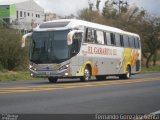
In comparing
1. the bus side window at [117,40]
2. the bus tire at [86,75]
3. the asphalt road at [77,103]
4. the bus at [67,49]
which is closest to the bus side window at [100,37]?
the bus at [67,49]

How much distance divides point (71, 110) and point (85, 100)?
2.72m

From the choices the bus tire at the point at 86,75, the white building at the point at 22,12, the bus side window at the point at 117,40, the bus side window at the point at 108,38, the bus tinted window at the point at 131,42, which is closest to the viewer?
the bus tire at the point at 86,75

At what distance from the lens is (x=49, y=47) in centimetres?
2614

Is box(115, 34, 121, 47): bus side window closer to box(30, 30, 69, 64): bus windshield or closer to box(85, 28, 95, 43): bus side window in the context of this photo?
box(85, 28, 95, 43): bus side window

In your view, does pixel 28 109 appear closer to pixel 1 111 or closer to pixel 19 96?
pixel 1 111

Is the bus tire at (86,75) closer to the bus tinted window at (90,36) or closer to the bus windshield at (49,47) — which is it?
the bus tinted window at (90,36)

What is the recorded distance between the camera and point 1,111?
12.2 m

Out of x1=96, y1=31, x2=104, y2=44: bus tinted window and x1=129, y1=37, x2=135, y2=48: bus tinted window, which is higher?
x1=96, y1=31, x2=104, y2=44: bus tinted window

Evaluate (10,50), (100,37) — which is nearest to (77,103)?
(100,37)

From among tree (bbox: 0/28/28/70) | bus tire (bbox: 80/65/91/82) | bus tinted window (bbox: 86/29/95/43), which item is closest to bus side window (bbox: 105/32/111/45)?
bus tinted window (bbox: 86/29/95/43)

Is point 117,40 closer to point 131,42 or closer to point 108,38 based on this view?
point 108,38

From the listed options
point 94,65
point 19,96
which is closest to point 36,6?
point 94,65

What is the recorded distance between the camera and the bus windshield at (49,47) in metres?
25.9

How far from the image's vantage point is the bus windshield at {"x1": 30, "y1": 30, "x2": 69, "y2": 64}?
25938mm
